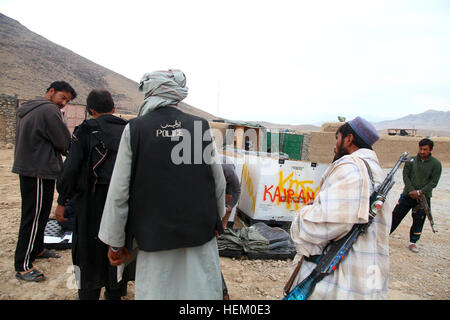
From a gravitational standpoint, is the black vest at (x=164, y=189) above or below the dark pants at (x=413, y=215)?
above

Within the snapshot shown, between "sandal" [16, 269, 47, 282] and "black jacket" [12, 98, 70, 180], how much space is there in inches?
38.6

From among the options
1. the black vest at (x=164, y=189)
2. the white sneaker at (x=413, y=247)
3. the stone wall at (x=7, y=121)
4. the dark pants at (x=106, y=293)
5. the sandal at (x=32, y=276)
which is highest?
the stone wall at (x=7, y=121)

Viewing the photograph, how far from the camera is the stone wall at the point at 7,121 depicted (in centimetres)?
1441

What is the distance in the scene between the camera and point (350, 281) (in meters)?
1.73

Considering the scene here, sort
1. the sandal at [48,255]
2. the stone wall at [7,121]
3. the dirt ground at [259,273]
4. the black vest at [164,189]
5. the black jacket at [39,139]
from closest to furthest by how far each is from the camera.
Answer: the black vest at [164,189], the black jacket at [39,139], the dirt ground at [259,273], the sandal at [48,255], the stone wall at [7,121]

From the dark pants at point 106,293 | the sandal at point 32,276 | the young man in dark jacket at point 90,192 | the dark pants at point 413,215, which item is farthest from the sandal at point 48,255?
the dark pants at point 413,215

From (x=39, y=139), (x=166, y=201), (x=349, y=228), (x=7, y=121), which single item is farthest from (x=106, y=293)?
(x=7, y=121)

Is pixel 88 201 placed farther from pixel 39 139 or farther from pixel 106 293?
pixel 39 139

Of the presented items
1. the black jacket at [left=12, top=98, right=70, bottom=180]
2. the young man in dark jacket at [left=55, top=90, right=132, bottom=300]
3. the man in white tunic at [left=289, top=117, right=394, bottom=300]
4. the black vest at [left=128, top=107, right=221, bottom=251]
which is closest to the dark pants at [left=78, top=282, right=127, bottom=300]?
the young man in dark jacket at [left=55, top=90, right=132, bottom=300]

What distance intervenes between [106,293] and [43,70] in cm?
5162

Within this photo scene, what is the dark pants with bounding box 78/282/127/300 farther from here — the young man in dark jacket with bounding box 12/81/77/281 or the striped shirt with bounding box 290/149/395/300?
the striped shirt with bounding box 290/149/395/300

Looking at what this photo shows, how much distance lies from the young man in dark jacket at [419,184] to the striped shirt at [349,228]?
3388mm

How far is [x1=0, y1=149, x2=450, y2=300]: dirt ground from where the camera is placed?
2951 mm

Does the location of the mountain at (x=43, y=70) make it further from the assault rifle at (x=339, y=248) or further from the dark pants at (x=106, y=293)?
the assault rifle at (x=339, y=248)
